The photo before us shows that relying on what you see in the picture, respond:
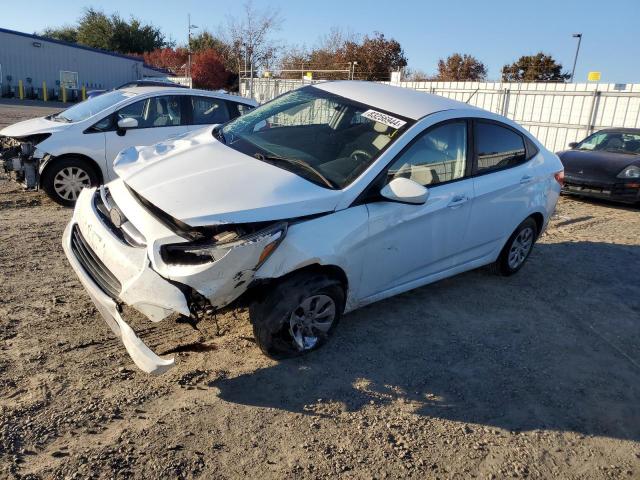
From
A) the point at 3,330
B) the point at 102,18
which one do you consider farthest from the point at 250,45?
the point at 3,330

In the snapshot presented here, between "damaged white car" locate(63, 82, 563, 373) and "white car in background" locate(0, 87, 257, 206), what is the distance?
2.82 m

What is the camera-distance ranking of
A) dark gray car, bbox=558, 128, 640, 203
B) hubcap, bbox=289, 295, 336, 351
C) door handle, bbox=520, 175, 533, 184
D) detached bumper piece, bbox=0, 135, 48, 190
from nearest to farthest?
hubcap, bbox=289, 295, 336, 351 → door handle, bbox=520, 175, 533, 184 → detached bumper piece, bbox=0, 135, 48, 190 → dark gray car, bbox=558, 128, 640, 203

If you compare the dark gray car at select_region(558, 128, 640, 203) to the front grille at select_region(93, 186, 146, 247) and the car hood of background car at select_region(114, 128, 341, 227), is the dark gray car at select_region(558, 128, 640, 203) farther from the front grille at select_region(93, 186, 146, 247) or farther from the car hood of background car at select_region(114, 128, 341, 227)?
the front grille at select_region(93, 186, 146, 247)

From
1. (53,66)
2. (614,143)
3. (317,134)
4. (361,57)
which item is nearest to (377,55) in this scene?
(361,57)

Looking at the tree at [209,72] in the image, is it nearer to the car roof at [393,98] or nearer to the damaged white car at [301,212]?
the car roof at [393,98]

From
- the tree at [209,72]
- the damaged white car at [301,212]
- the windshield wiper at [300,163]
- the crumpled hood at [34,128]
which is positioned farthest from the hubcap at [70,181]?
the tree at [209,72]

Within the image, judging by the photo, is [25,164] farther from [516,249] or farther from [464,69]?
[464,69]

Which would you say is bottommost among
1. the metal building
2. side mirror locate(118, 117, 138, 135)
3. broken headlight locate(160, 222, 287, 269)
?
broken headlight locate(160, 222, 287, 269)

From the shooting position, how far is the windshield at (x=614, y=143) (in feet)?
34.2

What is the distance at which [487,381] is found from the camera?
3527mm

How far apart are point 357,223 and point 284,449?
4.93 feet

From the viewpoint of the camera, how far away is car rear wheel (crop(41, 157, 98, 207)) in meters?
6.47

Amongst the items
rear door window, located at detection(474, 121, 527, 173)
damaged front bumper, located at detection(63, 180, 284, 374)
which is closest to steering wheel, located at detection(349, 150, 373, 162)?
damaged front bumper, located at detection(63, 180, 284, 374)

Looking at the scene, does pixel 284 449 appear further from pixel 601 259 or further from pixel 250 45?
pixel 250 45
